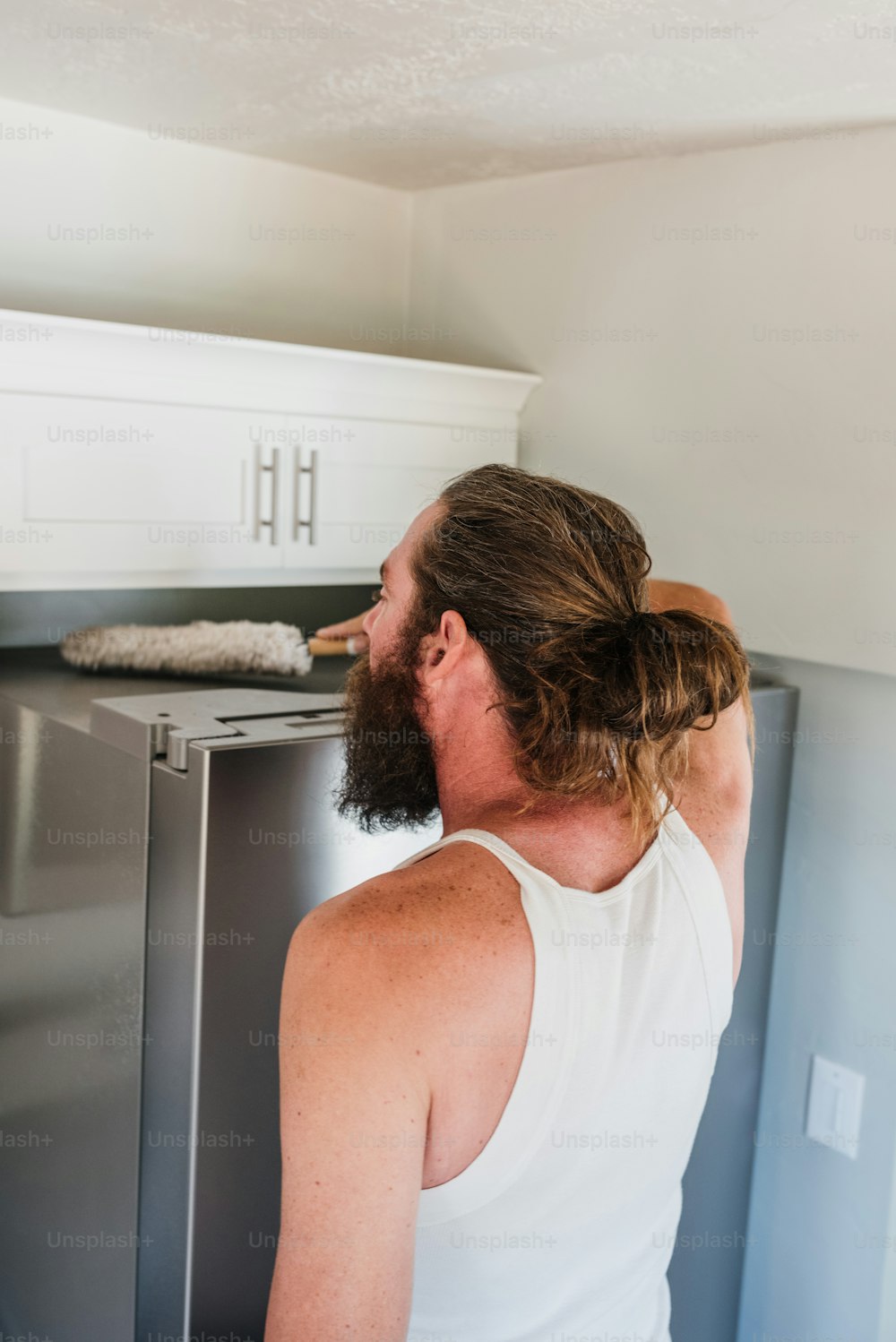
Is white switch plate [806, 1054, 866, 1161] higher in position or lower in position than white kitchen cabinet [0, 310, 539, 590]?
lower

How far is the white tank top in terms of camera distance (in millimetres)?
783

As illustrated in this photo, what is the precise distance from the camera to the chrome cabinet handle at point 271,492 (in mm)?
1648

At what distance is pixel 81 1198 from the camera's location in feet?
4.44

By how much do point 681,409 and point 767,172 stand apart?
0.34 meters

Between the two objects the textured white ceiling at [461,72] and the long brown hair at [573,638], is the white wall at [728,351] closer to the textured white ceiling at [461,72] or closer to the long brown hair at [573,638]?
the textured white ceiling at [461,72]

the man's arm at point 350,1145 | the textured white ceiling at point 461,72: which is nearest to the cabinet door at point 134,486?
the textured white ceiling at point 461,72

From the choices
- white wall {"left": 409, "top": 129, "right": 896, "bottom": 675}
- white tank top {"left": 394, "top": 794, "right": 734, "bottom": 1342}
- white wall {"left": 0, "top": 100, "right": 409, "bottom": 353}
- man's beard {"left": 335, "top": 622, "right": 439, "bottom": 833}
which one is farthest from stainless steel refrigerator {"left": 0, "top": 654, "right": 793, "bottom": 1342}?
white wall {"left": 409, "top": 129, "right": 896, "bottom": 675}

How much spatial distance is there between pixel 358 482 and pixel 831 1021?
105 centimetres

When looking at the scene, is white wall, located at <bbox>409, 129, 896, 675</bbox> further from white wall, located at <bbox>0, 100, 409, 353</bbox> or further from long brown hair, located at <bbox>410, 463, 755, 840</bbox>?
long brown hair, located at <bbox>410, 463, 755, 840</bbox>

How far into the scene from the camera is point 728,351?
5.49 ft

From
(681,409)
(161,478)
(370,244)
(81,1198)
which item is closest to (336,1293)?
(81,1198)

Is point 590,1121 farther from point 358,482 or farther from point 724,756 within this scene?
point 358,482

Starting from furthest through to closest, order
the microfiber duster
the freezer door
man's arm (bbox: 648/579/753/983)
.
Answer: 1. the microfiber duster
2. the freezer door
3. man's arm (bbox: 648/579/753/983)

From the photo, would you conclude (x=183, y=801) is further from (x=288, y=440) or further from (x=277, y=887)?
(x=288, y=440)
